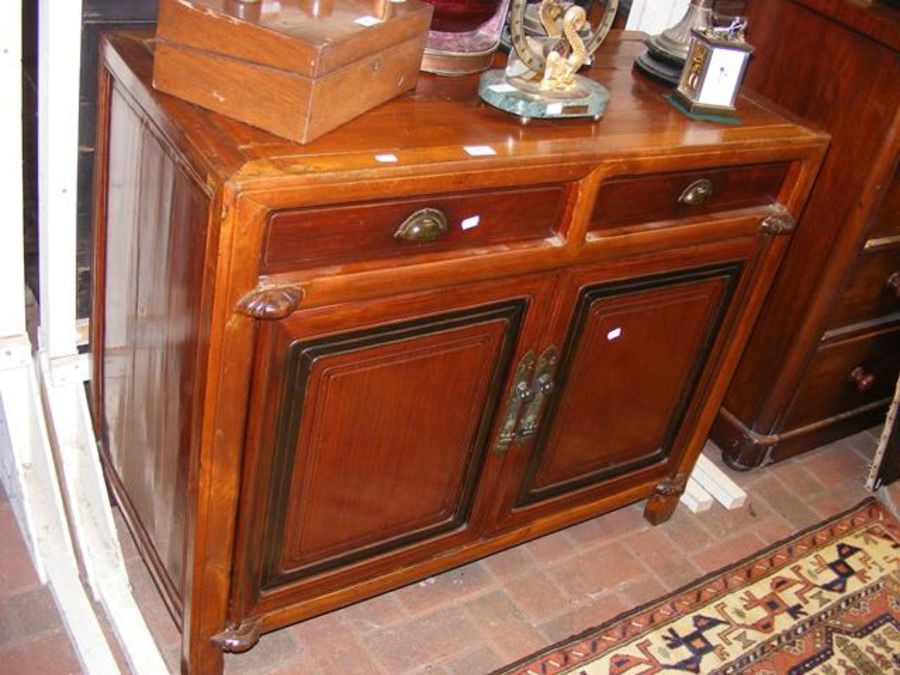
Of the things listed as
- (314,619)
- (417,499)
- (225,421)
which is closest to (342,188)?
(225,421)

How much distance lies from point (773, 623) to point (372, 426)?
108 centimetres

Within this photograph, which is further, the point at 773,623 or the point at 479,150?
the point at 773,623

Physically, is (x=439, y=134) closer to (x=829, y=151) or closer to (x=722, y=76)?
(x=722, y=76)

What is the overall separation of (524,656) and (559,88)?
1.07 meters

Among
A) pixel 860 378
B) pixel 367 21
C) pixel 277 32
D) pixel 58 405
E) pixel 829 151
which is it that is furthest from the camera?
pixel 860 378

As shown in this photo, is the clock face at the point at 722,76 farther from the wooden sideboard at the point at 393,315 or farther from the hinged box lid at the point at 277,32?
the hinged box lid at the point at 277,32

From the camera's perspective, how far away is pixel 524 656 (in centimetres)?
194

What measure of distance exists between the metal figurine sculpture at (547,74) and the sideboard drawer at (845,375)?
114 cm

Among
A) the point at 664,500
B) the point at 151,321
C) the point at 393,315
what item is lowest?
the point at 664,500

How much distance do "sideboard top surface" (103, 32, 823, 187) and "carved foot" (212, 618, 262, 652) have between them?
2.60 feet

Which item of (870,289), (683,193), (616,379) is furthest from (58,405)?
(870,289)

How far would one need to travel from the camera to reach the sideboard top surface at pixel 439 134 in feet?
4.15

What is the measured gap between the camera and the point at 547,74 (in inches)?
61.4

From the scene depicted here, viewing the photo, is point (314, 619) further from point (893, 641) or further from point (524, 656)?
point (893, 641)
